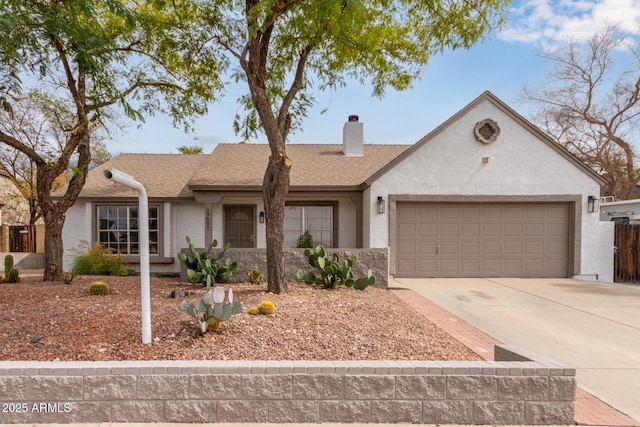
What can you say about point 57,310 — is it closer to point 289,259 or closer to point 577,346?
point 289,259

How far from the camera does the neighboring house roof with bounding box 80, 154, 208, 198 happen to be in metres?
12.0

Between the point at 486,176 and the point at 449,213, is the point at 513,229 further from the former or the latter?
the point at 449,213

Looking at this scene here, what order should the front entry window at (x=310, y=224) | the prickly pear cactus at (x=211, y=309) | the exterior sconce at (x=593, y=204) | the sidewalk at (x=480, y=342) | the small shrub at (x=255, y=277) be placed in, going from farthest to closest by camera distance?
the front entry window at (x=310, y=224)
the exterior sconce at (x=593, y=204)
the small shrub at (x=255, y=277)
the prickly pear cactus at (x=211, y=309)
the sidewalk at (x=480, y=342)

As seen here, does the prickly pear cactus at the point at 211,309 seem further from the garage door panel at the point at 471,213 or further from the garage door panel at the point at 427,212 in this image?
the garage door panel at the point at 471,213

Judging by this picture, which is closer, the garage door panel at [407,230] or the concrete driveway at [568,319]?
the concrete driveway at [568,319]

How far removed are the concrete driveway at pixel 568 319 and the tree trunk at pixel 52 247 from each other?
8044 mm

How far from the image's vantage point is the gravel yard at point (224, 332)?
389cm

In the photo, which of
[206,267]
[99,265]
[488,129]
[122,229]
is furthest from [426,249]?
[122,229]

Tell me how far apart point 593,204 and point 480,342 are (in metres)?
8.30

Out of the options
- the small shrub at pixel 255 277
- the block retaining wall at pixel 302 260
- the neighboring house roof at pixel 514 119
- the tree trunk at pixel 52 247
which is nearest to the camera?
the tree trunk at pixel 52 247

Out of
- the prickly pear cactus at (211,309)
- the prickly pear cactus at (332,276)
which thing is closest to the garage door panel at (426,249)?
the prickly pear cactus at (332,276)

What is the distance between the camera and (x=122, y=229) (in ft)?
40.3

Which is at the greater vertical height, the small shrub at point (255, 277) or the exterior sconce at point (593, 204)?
the exterior sconce at point (593, 204)

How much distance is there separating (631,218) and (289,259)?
53.2ft
